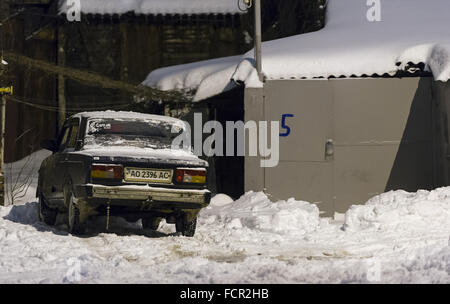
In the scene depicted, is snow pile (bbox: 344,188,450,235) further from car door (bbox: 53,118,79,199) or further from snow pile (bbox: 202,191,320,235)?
car door (bbox: 53,118,79,199)

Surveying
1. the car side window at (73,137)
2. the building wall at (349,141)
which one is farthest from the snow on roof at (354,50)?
the car side window at (73,137)

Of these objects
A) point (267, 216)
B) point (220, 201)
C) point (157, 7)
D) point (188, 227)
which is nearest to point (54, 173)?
point (188, 227)

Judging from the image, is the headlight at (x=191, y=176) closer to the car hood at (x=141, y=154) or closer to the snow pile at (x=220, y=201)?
the car hood at (x=141, y=154)

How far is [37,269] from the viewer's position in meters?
7.97

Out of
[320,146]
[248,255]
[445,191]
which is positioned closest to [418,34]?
[320,146]

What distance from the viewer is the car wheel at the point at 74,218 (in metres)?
10.4

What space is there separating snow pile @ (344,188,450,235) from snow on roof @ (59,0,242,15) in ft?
41.2

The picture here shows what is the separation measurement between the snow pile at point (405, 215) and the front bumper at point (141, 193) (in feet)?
7.70

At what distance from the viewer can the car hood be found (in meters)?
10.1

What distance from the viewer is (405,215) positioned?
36.8 feet

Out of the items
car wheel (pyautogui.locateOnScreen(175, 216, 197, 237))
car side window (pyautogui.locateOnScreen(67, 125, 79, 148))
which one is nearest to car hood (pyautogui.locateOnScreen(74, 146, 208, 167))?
car side window (pyautogui.locateOnScreen(67, 125, 79, 148))

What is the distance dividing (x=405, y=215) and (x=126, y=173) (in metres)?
3.92

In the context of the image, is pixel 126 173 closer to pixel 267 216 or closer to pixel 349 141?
pixel 267 216
